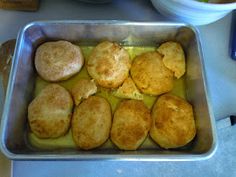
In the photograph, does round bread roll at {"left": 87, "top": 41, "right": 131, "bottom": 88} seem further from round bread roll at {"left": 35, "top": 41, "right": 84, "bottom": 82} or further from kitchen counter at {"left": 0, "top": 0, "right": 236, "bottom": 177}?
kitchen counter at {"left": 0, "top": 0, "right": 236, "bottom": 177}

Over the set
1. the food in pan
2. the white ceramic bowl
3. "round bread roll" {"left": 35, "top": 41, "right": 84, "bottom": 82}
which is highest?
the white ceramic bowl

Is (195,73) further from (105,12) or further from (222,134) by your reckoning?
(105,12)

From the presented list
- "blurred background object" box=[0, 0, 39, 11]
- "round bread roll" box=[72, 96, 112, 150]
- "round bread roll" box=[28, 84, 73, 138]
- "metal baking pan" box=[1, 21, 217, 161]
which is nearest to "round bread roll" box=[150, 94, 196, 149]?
"metal baking pan" box=[1, 21, 217, 161]

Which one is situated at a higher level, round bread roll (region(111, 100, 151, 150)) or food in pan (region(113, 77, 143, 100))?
food in pan (region(113, 77, 143, 100))

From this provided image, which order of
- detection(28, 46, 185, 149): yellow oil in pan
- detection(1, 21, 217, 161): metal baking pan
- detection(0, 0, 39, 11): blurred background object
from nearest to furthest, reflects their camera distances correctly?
detection(1, 21, 217, 161): metal baking pan
detection(28, 46, 185, 149): yellow oil in pan
detection(0, 0, 39, 11): blurred background object

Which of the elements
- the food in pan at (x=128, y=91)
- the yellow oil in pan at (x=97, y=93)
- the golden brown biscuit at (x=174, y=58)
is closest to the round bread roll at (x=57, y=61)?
the yellow oil in pan at (x=97, y=93)

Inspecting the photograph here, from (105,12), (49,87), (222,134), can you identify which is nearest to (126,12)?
(105,12)

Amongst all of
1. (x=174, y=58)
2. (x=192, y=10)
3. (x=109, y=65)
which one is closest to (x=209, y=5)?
(x=192, y=10)
